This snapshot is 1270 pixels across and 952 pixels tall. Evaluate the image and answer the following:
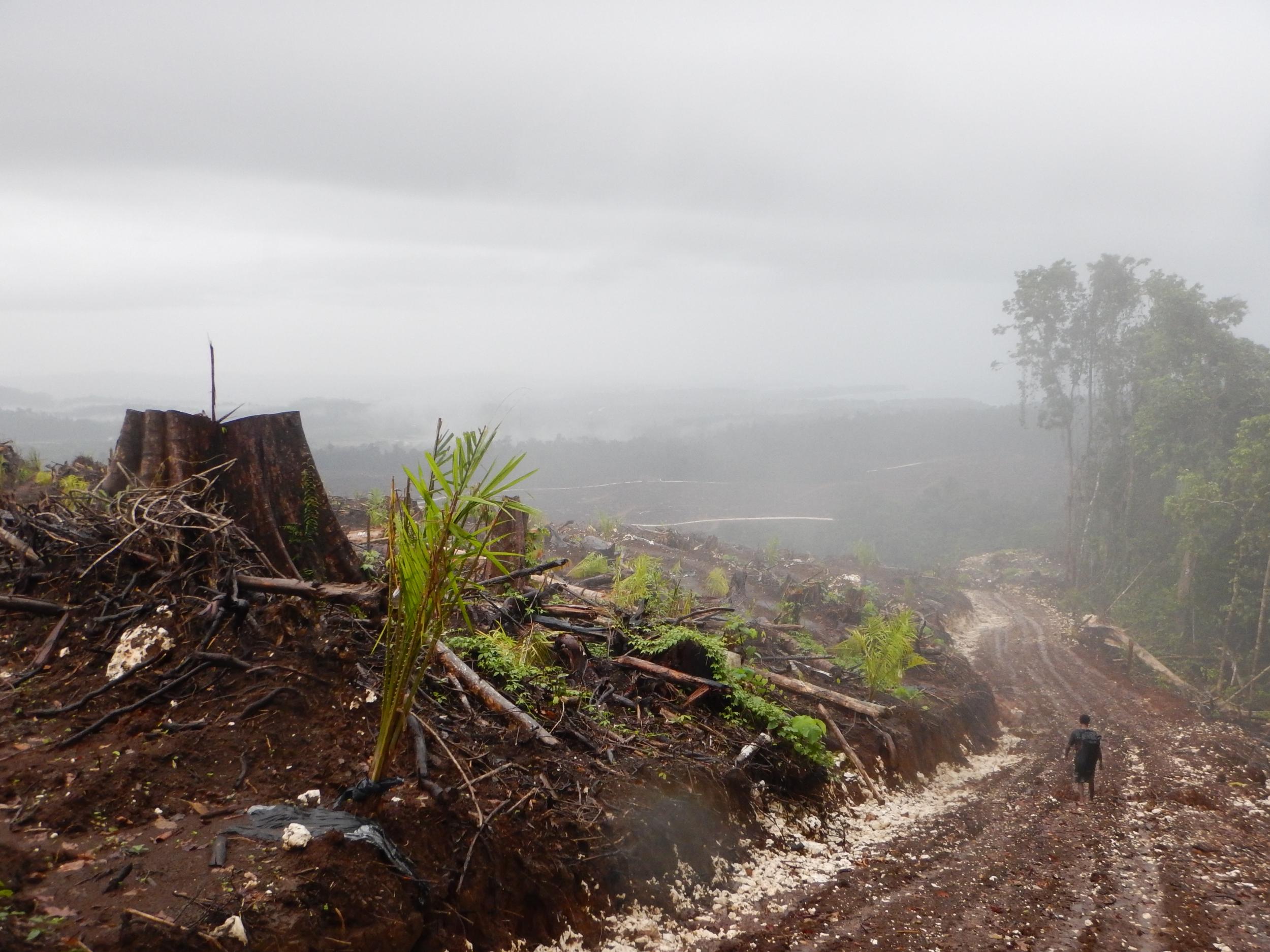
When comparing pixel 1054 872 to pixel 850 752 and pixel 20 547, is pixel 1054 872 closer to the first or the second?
pixel 850 752

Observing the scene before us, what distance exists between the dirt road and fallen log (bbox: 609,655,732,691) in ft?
6.28

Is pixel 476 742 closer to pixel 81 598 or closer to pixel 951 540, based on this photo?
pixel 81 598

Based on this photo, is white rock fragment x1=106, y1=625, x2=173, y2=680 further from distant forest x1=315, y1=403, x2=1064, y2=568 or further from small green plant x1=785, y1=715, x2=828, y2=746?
distant forest x1=315, y1=403, x2=1064, y2=568

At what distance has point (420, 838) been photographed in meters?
3.94

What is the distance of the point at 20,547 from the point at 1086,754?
38.4 ft

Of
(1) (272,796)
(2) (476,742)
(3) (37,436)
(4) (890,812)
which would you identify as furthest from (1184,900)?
(3) (37,436)

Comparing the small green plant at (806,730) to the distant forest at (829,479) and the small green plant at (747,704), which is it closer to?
the small green plant at (747,704)

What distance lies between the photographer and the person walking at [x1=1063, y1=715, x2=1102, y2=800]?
9.22m

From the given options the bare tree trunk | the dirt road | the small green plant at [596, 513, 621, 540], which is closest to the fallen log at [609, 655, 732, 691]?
the dirt road

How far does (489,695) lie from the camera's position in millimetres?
5414

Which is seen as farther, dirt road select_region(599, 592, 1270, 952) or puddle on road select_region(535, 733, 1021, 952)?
dirt road select_region(599, 592, 1270, 952)

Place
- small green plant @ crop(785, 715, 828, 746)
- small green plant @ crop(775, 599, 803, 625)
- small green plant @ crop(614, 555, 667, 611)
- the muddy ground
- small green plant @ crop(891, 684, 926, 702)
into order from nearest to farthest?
the muddy ground → small green plant @ crop(785, 715, 828, 746) → small green plant @ crop(614, 555, 667, 611) → small green plant @ crop(891, 684, 926, 702) → small green plant @ crop(775, 599, 803, 625)

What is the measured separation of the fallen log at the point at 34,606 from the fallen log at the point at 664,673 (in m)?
4.59

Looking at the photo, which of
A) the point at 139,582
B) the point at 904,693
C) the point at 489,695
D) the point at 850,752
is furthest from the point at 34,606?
the point at 904,693
